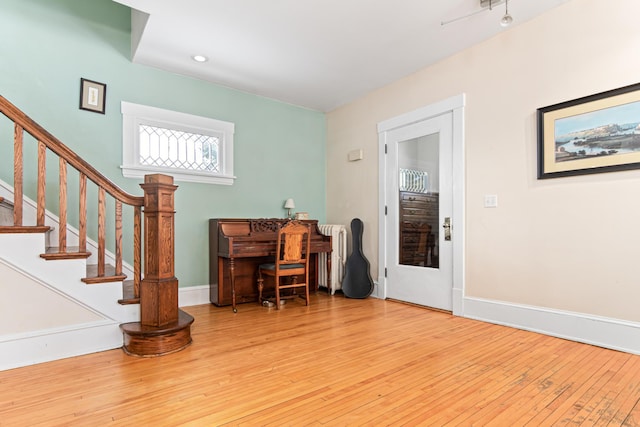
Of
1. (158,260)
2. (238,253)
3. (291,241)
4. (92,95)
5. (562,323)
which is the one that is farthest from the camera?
(291,241)

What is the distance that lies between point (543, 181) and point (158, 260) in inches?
129

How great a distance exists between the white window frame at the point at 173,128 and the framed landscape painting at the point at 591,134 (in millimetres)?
3426

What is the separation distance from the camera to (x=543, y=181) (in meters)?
2.98

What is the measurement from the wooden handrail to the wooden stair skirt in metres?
0.97

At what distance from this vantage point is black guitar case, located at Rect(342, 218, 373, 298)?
14.7 ft

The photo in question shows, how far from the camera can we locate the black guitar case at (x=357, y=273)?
4.47 m

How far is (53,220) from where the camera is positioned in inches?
130

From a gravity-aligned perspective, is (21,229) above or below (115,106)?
below

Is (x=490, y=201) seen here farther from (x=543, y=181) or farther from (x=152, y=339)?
(x=152, y=339)

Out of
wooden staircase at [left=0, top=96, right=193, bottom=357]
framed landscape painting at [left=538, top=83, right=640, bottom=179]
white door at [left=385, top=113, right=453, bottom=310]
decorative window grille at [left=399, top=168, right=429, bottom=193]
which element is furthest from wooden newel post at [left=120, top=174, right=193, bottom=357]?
framed landscape painting at [left=538, top=83, right=640, bottom=179]

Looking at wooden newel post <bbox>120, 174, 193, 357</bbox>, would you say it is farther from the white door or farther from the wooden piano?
the white door

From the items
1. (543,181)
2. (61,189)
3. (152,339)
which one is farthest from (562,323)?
(61,189)

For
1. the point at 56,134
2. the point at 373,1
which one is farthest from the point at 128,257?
the point at 373,1

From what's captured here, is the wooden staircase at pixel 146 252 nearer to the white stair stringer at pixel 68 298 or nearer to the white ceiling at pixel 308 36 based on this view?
the white stair stringer at pixel 68 298
